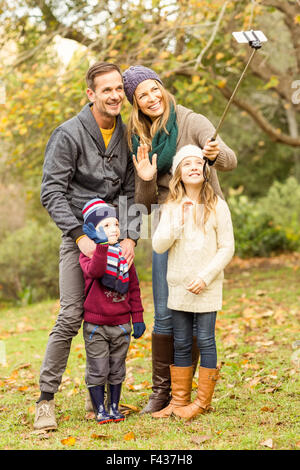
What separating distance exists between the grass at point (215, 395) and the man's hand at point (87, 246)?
0.97m

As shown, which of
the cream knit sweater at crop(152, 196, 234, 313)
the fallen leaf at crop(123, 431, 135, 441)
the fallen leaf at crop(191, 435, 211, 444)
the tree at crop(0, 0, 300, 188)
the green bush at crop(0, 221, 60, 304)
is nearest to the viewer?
the fallen leaf at crop(191, 435, 211, 444)

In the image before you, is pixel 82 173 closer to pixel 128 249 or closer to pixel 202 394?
pixel 128 249

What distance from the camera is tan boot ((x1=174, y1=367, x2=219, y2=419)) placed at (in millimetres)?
3373

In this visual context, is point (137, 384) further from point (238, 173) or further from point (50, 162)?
point (238, 173)

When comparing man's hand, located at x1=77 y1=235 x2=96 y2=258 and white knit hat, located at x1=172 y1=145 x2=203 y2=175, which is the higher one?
white knit hat, located at x1=172 y1=145 x2=203 y2=175

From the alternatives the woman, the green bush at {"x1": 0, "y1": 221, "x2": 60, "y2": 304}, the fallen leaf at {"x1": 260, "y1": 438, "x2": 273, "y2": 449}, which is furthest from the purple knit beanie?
the green bush at {"x1": 0, "y1": 221, "x2": 60, "y2": 304}

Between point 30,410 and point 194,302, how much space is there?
1381mm

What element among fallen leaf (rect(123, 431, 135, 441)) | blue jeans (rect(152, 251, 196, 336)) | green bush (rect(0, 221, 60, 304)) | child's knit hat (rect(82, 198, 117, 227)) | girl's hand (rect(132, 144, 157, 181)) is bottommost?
green bush (rect(0, 221, 60, 304))

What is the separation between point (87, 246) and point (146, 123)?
2.71 feet

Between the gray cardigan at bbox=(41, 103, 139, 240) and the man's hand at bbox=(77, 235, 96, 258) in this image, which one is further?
the gray cardigan at bbox=(41, 103, 139, 240)

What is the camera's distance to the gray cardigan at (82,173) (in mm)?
3410

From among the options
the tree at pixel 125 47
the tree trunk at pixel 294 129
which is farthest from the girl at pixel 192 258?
the tree trunk at pixel 294 129

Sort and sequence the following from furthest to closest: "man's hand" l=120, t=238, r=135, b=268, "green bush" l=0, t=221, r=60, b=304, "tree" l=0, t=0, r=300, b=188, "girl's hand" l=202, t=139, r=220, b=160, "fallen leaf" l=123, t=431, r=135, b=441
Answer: "green bush" l=0, t=221, r=60, b=304 < "tree" l=0, t=0, r=300, b=188 < "man's hand" l=120, t=238, r=135, b=268 < "girl's hand" l=202, t=139, r=220, b=160 < "fallen leaf" l=123, t=431, r=135, b=441

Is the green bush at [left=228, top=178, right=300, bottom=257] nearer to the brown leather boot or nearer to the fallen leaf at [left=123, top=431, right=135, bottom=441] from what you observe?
the brown leather boot
